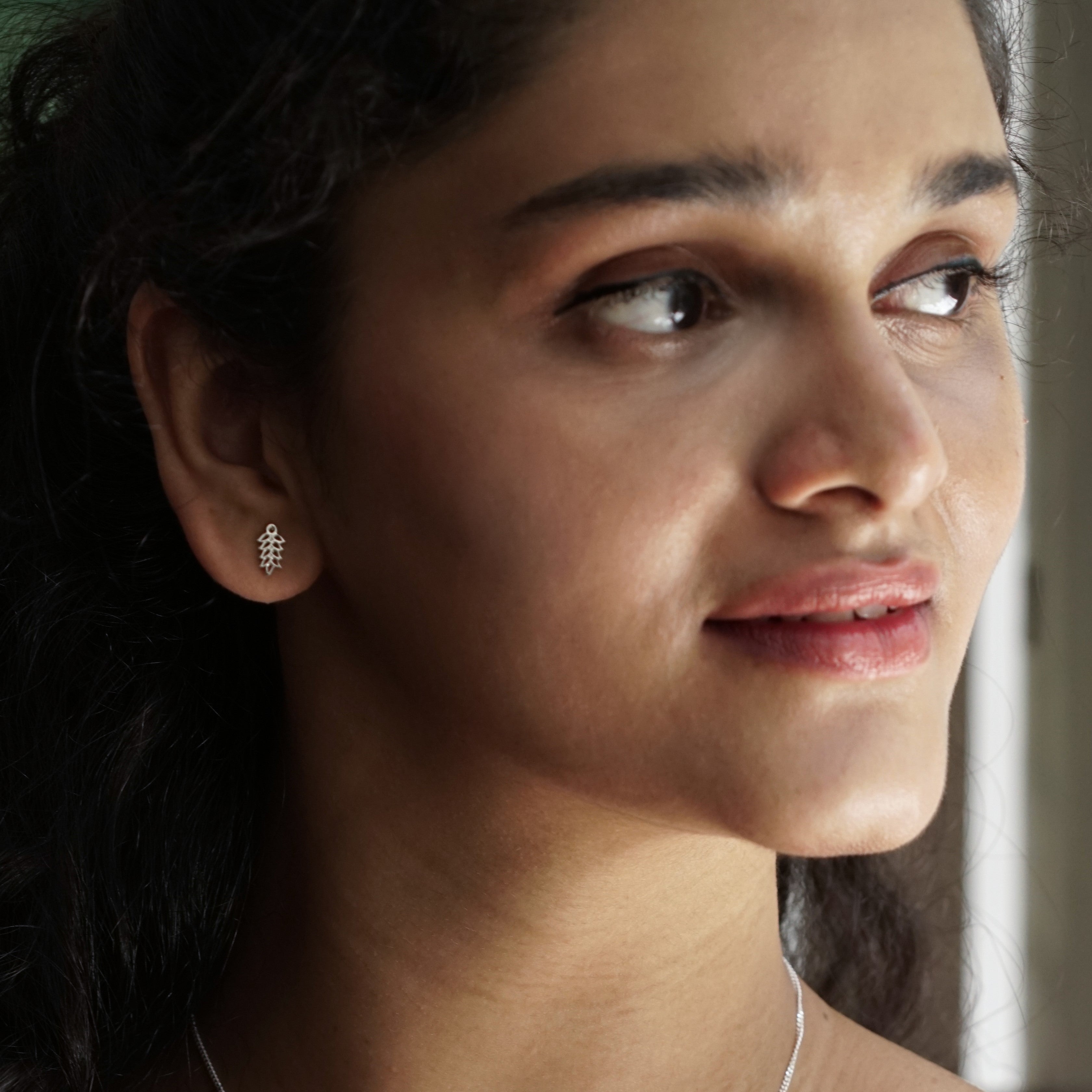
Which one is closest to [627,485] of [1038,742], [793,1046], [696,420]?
[696,420]

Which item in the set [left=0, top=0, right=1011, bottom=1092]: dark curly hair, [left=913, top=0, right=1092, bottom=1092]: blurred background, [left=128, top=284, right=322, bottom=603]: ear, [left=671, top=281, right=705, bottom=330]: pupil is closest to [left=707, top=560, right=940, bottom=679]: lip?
[left=671, top=281, right=705, bottom=330]: pupil

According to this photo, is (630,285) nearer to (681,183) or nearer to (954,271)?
(681,183)

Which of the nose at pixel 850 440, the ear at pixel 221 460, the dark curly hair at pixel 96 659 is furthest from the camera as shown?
the dark curly hair at pixel 96 659

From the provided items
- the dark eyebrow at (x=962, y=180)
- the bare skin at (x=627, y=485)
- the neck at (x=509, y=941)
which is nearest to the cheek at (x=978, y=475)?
the bare skin at (x=627, y=485)

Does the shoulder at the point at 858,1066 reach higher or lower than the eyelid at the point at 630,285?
lower

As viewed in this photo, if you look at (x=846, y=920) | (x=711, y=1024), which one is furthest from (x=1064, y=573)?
(x=711, y=1024)

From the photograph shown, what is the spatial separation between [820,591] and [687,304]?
0.72ft

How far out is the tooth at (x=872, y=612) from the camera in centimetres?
99

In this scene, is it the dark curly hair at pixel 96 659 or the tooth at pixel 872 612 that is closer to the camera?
the tooth at pixel 872 612

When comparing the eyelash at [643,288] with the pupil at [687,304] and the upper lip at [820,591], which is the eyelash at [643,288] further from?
the upper lip at [820,591]

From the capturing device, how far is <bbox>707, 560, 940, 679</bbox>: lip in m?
0.95

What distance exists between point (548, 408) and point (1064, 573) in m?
0.96

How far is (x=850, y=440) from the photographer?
0.94m

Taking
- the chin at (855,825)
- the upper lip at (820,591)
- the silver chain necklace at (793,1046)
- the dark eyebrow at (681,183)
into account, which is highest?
the dark eyebrow at (681,183)
